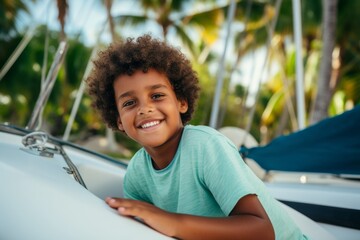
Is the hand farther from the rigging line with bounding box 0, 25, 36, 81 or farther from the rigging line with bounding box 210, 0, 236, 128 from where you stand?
the rigging line with bounding box 210, 0, 236, 128

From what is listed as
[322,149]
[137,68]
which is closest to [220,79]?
[322,149]

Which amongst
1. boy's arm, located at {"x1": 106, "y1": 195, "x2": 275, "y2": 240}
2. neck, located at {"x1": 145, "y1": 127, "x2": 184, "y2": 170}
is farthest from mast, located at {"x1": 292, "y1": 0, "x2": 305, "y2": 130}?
boy's arm, located at {"x1": 106, "y1": 195, "x2": 275, "y2": 240}

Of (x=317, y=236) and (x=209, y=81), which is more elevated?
(x=209, y=81)

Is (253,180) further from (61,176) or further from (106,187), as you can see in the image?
(106,187)

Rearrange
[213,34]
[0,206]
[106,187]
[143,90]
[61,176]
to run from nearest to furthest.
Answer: [0,206] < [61,176] < [143,90] < [106,187] < [213,34]

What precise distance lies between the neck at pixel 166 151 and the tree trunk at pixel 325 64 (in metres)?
A: 6.14

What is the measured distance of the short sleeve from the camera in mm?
899

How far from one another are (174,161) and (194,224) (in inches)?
11.3

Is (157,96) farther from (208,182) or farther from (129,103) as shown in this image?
(208,182)

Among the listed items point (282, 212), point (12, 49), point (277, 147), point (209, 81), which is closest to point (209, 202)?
point (282, 212)

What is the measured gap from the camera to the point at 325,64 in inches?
275

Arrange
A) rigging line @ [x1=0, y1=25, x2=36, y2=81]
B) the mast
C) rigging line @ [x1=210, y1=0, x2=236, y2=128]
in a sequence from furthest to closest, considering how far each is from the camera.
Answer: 1. rigging line @ [x1=210, y1=0, x2=236, y2=128]
2. the mast
3. rigging line @ [x1=0, y1=25, x2=36, y2=81]

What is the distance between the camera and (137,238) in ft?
2.51

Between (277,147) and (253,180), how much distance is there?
111 cm
